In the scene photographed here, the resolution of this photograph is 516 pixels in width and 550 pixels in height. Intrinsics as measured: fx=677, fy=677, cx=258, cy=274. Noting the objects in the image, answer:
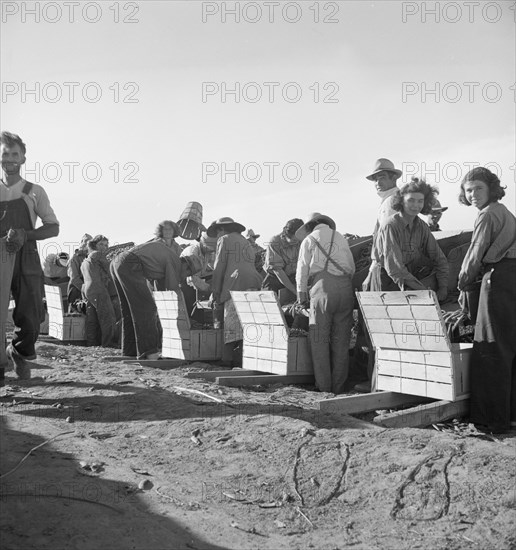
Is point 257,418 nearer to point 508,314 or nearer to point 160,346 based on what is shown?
point 508,314

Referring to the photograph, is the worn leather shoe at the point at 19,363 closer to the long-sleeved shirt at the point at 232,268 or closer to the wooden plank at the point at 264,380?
the wooden plank at the point at 264,380

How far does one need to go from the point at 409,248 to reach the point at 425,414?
1733 mm

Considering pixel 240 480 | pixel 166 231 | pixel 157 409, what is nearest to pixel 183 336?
pixel 166 231

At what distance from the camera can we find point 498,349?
5031mm

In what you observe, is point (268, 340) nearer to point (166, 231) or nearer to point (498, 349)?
point (498, 349)

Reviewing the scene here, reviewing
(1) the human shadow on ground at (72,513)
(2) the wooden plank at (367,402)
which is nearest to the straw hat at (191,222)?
(2) the wooden plank at (367,402)

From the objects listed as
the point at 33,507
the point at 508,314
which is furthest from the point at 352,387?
the point at 33,507

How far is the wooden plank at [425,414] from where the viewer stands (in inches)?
191

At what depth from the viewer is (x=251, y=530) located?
3229 millimetres

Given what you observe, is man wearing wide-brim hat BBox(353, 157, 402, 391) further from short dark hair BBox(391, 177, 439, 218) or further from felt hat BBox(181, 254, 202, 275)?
felt hat BBox(181, 254, 202, 275)

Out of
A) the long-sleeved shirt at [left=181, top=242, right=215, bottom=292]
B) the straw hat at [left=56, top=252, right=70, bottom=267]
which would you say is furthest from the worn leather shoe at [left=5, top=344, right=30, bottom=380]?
the straw hat at [left=56, top=252, right=70, bottom=267]

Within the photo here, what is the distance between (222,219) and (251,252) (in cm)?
57

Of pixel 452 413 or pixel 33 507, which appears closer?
pixel 33 507

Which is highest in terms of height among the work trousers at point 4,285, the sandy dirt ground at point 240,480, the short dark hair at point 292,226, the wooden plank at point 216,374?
the short dark hair at point 292,226
